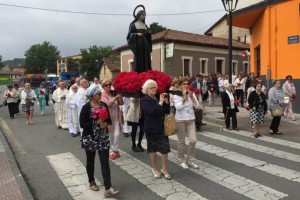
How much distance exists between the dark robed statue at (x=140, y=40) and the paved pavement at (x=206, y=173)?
2.09 meters

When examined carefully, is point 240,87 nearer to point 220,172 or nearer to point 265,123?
point 265,123

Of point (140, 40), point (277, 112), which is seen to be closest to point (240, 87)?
point (277, 112)

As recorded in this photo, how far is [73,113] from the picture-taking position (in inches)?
434

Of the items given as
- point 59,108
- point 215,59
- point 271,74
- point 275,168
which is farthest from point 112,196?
point 215,59

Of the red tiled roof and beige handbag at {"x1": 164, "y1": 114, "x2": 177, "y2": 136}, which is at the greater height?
the red tiled roof

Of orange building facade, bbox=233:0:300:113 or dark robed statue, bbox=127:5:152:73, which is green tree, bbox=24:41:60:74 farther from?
dark robed statue, bbox=127:5:152:73

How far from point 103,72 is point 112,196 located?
50099mm

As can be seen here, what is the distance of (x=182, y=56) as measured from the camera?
35.0 m

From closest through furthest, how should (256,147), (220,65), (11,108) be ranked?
1. (256,147)
2. (11,108)
3. (220,65)

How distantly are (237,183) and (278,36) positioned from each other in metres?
11.2

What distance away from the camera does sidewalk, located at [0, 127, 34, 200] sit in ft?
18.0

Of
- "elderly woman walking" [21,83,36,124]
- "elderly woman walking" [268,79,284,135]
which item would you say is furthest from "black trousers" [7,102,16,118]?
"elderly woman walking" [268,79,284,135]

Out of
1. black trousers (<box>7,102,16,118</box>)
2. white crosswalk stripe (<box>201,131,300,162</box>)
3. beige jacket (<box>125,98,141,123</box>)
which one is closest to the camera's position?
beige jacket (<box>125,98,141,123</box>)

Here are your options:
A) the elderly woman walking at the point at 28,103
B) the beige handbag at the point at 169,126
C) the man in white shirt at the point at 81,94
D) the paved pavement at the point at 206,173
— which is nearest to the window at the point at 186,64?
the elderly woman walking at the point at 28,103
